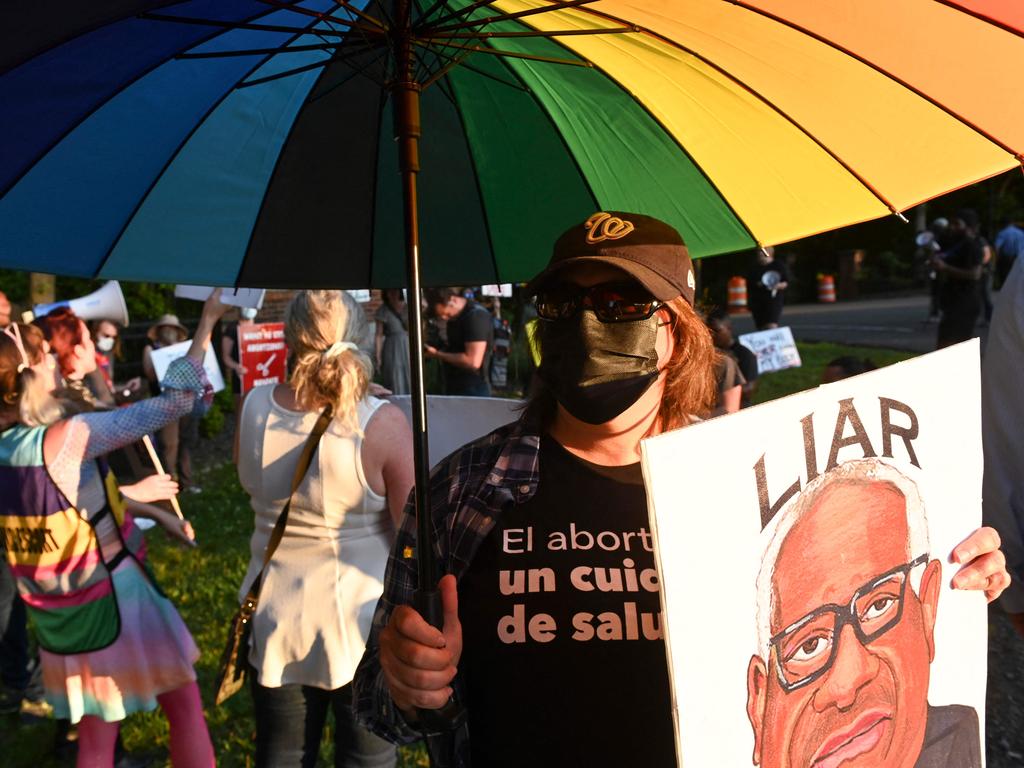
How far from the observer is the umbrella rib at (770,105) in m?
1.84

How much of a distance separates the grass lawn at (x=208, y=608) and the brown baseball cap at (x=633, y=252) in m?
2.92

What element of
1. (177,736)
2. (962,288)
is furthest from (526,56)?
(962,288)

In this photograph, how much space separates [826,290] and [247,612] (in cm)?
2989

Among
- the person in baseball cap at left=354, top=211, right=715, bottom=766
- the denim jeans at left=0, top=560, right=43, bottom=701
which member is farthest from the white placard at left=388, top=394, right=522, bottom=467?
the denim jeans at left=0, top=560, right=43, bottom=701

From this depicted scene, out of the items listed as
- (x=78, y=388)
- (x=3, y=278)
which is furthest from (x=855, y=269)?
(x=78, y=388)

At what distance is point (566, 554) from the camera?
1.64 metres

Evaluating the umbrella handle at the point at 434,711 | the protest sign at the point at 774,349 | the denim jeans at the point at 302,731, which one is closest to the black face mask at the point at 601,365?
the umbrella handle at the point at 434,711

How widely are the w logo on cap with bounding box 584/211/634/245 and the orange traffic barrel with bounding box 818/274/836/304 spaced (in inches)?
1184

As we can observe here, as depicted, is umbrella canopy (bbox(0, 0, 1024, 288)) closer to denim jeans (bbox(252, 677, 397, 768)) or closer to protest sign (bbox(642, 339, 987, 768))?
protest sign (bbox(642, 339, 987, 768))

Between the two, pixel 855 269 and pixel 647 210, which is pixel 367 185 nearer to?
pixel 647 210

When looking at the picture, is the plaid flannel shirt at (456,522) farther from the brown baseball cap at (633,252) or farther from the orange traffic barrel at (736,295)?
the orange traffic barrel at (736,295)

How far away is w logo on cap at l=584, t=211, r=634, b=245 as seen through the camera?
1.73 metres

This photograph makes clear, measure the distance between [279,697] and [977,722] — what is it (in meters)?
2.10

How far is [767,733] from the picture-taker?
3.97ft
